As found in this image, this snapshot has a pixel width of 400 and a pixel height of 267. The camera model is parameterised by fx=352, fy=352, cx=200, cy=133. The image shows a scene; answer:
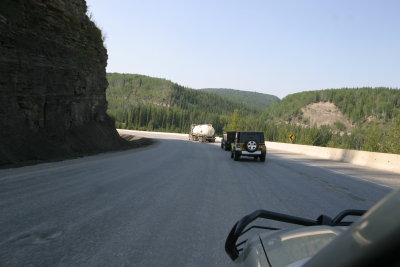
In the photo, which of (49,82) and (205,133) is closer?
(49,82)

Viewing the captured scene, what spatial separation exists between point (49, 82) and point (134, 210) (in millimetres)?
15395

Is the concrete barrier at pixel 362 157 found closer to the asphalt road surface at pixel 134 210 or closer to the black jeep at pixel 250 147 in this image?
the black jeep at pixel 250 147

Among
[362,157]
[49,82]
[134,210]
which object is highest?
[49,82]

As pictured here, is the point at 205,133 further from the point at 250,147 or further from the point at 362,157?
the point at 250,147

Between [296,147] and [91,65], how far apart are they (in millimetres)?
24686

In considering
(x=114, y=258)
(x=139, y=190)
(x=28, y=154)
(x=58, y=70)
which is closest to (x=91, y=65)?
(x=58, y=70)

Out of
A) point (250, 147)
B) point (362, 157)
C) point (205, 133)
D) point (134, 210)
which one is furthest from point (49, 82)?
point (205, 133)

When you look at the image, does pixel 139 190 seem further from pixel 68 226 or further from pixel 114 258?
pixel 114 258

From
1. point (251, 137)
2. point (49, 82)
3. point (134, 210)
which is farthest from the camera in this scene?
point (251, 137)

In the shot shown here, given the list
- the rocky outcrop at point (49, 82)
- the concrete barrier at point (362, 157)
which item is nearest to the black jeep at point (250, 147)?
the concrete barrier at point (362, 157)

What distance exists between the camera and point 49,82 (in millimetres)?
19734

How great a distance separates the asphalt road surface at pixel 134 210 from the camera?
4.36 metres

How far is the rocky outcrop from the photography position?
16016 millimetres

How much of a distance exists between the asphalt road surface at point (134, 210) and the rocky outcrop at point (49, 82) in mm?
4662
